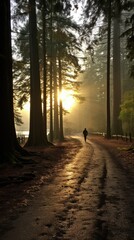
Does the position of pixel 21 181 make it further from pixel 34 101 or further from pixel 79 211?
pixel 34 101

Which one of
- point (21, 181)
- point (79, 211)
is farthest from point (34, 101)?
point (79, 211)

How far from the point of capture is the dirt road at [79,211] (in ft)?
17.6

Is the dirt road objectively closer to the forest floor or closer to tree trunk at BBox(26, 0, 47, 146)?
the forest floor

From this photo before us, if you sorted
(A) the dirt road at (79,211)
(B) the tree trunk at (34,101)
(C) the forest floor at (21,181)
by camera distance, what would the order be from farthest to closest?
(B) the tree trunk at (34,101)
(C) the forest floor at (21,181)
(A) the dirt road at (79,211)

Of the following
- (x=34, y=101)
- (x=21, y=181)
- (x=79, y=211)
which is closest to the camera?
(x=79, y=211)

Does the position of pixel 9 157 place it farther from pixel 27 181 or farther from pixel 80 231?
pixel 80 231

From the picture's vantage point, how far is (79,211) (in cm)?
663

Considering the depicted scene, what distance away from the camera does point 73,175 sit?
433 inches

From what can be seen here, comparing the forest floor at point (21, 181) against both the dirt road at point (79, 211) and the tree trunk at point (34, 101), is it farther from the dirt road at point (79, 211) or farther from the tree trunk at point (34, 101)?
the tree trunk at point (34, 101)

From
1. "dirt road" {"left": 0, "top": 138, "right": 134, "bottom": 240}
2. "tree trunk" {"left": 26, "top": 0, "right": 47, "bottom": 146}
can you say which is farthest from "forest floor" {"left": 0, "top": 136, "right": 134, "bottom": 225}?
"tree trunk" {"left": 26, "top": 0, "right": 47, "bottom": 146}

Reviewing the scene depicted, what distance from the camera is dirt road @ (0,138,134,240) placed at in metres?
5.36

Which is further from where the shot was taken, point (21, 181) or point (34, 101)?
point (34, 101)

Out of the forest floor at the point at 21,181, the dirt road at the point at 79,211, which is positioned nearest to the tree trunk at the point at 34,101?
the forest floor at the point at 21,181

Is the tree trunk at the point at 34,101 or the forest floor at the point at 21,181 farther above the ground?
the tree trunk at the point at 34,101
